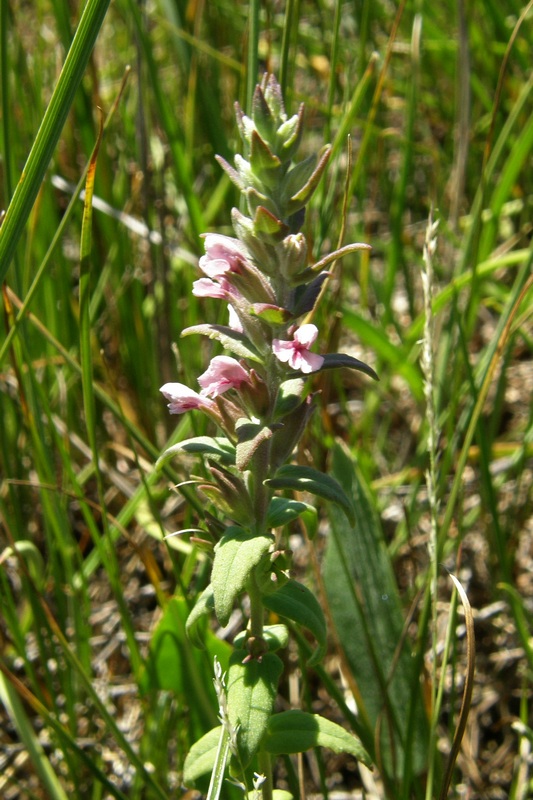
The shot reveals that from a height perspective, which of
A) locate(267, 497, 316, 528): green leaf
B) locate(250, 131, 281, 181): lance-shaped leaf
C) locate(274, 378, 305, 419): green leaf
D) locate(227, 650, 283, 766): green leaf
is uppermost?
locate(250, 131, 281, 181): lance-shaped leaf

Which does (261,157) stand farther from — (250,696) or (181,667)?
(181,667)

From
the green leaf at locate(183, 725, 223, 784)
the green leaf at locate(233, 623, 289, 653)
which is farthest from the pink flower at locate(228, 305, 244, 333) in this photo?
the green leaf at locate(183, 725, 223, 784)

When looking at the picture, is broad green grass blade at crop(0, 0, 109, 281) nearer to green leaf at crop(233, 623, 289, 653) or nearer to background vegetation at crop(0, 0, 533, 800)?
background vegetation at crop(0, 0, 533, 800)

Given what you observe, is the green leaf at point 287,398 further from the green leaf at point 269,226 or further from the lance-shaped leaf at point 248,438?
the green leaf at point 269,226

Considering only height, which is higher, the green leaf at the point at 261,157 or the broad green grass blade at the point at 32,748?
the green leaf at the point at 261,157

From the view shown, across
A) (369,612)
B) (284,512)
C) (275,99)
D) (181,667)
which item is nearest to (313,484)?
(284,512)

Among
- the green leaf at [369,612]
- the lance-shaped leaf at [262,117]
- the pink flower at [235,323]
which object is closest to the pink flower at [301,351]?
the pink flower at [235,323]

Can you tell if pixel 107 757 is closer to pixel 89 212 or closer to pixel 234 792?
pixel 234 792
